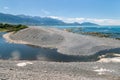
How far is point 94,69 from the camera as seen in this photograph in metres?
39.3

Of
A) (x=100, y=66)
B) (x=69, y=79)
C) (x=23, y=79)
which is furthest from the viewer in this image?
(x=100, y=66)

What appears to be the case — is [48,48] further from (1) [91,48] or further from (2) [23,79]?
(2) [23,79]

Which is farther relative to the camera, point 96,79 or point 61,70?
point 61,70

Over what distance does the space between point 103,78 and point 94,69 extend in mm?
5974

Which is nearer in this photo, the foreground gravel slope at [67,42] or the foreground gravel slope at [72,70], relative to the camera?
the foreground gravel slope at [72,70]

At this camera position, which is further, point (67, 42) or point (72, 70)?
point (67, 42)

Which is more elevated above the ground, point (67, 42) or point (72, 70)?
point (67, 42)

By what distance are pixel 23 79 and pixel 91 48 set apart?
39915 millimetres

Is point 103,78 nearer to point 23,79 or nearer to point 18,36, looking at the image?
point 23,79

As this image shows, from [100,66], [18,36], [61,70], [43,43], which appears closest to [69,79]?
[61,70]

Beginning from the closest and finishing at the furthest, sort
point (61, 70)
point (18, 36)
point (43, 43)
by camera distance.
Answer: point (61, 70)
point (43, 43)
point (18, 36)

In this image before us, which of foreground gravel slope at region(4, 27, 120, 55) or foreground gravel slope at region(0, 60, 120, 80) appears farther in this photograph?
foreground gravel slope at region(4, 27, 120, 55)

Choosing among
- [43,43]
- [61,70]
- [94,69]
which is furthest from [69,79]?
[43,43]

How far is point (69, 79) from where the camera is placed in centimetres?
2964
